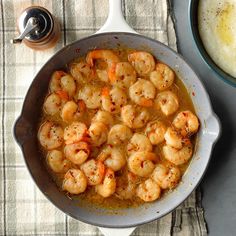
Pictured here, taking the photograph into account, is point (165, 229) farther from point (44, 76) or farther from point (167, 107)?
point (44, 76)

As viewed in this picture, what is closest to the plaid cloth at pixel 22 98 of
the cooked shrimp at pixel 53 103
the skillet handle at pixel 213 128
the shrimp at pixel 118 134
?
the cooked shrimp at pixel 53 103

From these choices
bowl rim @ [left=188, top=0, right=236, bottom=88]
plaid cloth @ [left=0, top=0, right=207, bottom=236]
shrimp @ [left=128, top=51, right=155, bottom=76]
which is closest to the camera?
bowl rim @ [left=188, top=0, right=236, bottom=88]

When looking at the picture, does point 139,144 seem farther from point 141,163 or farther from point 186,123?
point 186,123

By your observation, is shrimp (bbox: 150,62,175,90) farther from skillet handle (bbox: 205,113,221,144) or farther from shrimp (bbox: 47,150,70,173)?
shrimp (bbox: 47,150,70,173)

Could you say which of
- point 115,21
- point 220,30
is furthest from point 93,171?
point 220,30

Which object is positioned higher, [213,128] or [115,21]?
[115,21]

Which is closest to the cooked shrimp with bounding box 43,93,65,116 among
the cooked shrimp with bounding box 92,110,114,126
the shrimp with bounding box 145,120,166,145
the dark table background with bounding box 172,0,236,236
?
the cooked shrimp with bounding box 92,110,114,126
